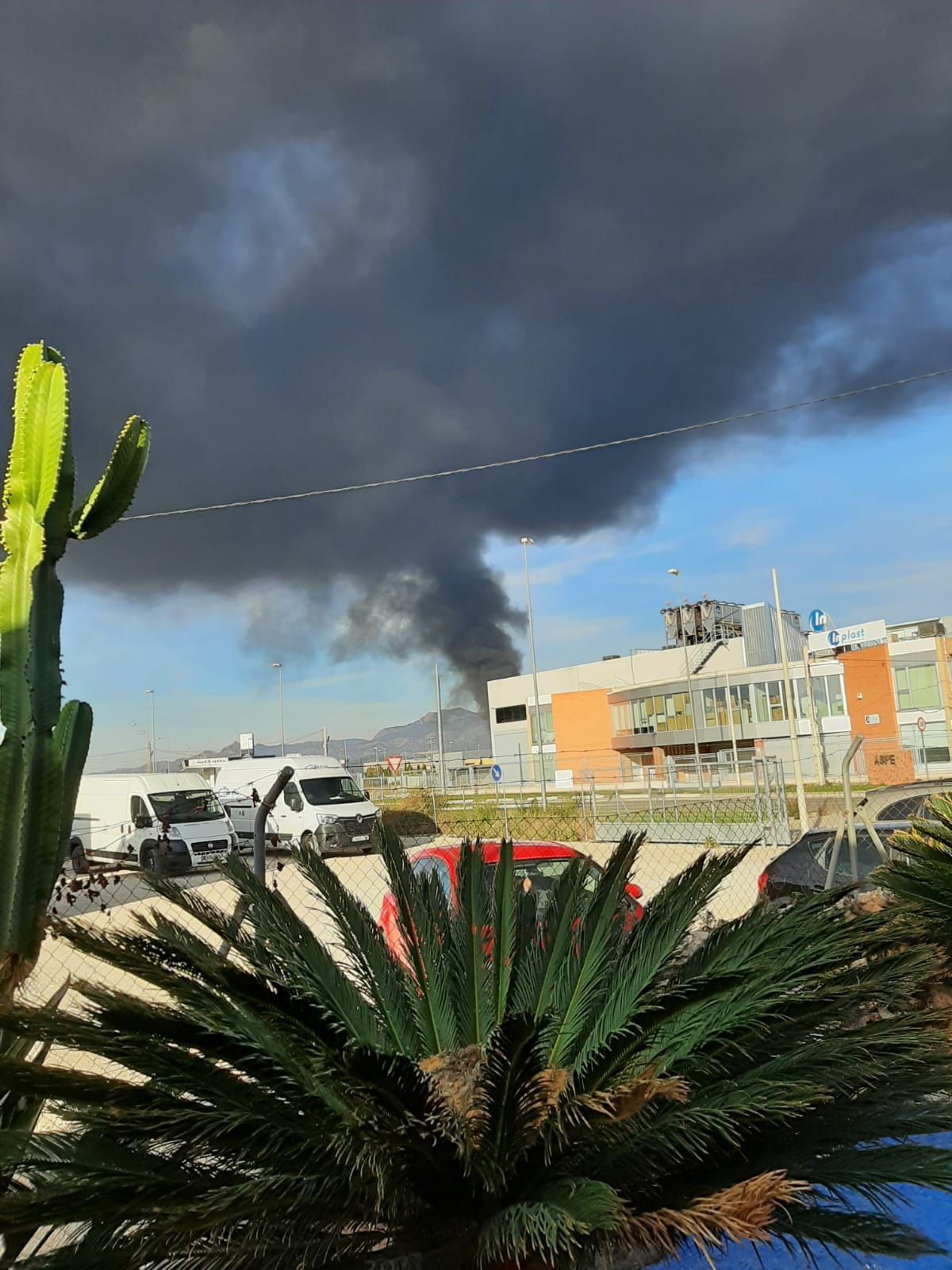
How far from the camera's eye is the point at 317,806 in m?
23.2

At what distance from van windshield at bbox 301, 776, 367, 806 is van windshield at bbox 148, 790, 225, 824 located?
95.6 inches

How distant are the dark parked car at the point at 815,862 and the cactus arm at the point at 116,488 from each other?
634 centimetres

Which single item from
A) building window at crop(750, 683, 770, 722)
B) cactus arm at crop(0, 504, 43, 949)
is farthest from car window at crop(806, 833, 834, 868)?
building window at crop(750, 683, 770, 722)

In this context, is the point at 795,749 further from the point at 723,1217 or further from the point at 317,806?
the point at 723,1217

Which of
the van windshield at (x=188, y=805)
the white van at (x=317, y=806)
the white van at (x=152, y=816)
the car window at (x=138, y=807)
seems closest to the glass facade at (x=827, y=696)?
the white van at (x=317, y=806)

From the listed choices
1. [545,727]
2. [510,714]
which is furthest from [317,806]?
[510,714]

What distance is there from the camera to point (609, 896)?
2.91 meters

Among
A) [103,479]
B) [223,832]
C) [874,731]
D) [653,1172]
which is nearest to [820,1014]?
[653,1172]

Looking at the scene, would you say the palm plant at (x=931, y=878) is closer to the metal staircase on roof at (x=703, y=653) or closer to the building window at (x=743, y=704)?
the building window at (x=743, y=704)

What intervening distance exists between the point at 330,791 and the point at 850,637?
995 inches

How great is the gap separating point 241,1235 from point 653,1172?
3.18 feet

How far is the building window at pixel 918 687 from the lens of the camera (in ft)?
146

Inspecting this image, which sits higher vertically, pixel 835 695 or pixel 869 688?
pixel 869 688

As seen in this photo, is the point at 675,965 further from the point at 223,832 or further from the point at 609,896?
the point at 223,832
